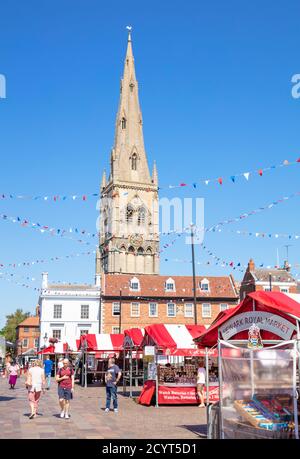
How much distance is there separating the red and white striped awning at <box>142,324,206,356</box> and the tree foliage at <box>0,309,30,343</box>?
9218cm

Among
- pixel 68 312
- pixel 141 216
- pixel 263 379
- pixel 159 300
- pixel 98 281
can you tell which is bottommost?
pixel 263 379

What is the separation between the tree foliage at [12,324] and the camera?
110m

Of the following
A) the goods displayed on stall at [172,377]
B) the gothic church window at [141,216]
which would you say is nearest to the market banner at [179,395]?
the goods displayed on stall at [172,377]

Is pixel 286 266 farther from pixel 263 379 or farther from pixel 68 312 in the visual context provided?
pixel 263 379

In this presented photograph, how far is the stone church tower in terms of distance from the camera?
307 ft

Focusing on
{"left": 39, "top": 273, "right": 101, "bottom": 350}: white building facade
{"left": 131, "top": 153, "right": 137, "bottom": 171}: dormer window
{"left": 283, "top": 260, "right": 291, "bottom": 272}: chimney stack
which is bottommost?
{"left": 39, "top": 273, "right": 101, "bottom": 350}: white building facade

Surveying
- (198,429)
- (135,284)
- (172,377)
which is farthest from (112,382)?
(135,284)

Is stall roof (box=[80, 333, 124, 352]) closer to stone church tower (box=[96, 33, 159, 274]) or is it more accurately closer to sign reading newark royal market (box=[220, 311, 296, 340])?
sign reading newark royal market (box=[220, 311, 296, 340])

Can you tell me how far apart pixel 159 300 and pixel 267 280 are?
12181 mm

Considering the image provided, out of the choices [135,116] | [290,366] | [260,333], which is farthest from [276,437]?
[135,116]

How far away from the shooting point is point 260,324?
11.7m

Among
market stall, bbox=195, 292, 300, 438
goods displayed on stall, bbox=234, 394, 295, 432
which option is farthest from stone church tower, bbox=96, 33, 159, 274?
goods displayed on stall, bbox=234, 394, 295, 432

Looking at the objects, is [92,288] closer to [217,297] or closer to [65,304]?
[65,304]

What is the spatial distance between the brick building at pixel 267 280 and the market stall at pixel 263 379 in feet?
148
